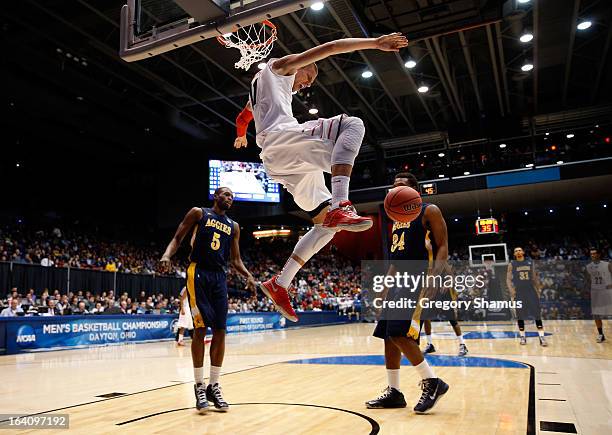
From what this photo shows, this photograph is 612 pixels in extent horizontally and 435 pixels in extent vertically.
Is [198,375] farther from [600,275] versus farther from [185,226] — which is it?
[600,275]

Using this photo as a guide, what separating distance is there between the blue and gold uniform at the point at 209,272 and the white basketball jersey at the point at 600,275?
7751 millimetres

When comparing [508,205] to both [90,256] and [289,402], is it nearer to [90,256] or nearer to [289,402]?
[90,256]

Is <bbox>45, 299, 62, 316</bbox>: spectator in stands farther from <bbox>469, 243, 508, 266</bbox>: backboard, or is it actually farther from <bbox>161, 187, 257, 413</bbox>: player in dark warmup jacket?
<bbox>469, 243, 508, 266</bbox>: backboard

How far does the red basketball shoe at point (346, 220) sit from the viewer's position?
2607 mm

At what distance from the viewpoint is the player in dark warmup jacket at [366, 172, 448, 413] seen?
4027 mm

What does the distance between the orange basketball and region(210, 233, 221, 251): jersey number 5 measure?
6.61 feet

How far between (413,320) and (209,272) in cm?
196

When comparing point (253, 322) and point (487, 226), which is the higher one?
point (487, 226)

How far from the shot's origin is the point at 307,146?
283 cm

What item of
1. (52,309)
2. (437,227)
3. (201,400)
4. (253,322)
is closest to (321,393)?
(201,400)

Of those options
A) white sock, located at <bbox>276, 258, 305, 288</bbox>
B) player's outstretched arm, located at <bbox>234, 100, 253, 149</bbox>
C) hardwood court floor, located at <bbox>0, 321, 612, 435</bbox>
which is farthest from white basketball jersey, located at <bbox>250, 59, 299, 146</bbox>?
hardwood court floor, located at <bbox>0, 321, 612, 435</bbox>

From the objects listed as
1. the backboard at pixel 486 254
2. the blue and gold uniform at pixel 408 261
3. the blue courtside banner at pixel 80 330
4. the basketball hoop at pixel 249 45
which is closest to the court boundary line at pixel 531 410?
the blue and gold uniform at pixel 408 261

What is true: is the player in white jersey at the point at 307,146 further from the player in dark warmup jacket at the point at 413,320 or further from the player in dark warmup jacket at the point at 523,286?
the player in dark warmup jacket at the point at 523,286

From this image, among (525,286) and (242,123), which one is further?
(525,286)
